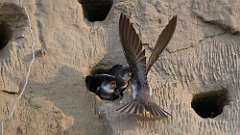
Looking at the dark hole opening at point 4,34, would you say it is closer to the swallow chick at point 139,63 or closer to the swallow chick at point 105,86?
the swallow chick at point 105,86

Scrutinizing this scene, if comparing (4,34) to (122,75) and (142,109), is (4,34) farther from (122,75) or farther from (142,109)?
(142,109)

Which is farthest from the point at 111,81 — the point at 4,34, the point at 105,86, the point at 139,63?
the point at 4,34

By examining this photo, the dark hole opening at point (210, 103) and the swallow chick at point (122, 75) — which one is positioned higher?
the swallow chick at point (122, 75)

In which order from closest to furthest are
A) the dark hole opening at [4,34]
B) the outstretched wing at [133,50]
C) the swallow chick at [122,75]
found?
1. the outstretched wing at [133,50]
2. the swallow chick at [122,75]
3. the dark hole opening at [4,34]

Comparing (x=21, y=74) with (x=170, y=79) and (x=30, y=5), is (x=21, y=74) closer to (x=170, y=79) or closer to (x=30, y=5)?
(x=30, y=5)

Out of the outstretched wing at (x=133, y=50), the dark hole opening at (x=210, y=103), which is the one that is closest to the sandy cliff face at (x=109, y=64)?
the dark hole opening at (x=210, y=103)

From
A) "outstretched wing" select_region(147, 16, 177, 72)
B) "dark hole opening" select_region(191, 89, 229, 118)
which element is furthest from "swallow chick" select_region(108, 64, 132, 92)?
"dark hole opening" select_region(191, 89, 229, 118)
